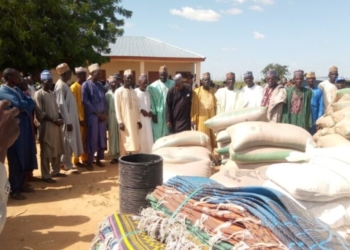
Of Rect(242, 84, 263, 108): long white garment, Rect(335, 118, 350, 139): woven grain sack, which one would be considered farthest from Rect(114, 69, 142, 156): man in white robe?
Rect(335, 118, 350, 139): woven grain sack

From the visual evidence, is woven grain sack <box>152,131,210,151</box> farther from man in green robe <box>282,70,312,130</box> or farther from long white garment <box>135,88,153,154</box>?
long white garment <box>135,88,153,154</box>

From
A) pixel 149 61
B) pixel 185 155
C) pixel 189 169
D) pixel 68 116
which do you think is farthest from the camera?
pixel 149 61

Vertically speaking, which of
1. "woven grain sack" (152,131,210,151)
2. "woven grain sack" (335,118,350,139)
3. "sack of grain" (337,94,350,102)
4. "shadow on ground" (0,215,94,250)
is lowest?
"shadow on ground" (0,215,94,250)

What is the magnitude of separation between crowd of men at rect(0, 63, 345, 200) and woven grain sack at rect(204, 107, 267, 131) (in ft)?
1.11

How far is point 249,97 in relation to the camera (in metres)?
6.02

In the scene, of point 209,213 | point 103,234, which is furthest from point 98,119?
point 209,213

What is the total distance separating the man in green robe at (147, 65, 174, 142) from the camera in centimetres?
620

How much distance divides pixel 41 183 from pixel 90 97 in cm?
165

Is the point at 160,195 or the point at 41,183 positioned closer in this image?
the point at 160,195

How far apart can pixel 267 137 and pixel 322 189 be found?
1.56m

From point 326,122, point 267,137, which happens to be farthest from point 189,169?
point 326,122

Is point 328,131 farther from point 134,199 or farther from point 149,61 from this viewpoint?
point 149,61

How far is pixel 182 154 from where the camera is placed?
14.0 feet

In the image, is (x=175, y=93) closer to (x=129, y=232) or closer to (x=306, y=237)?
(x=129, y=232)
